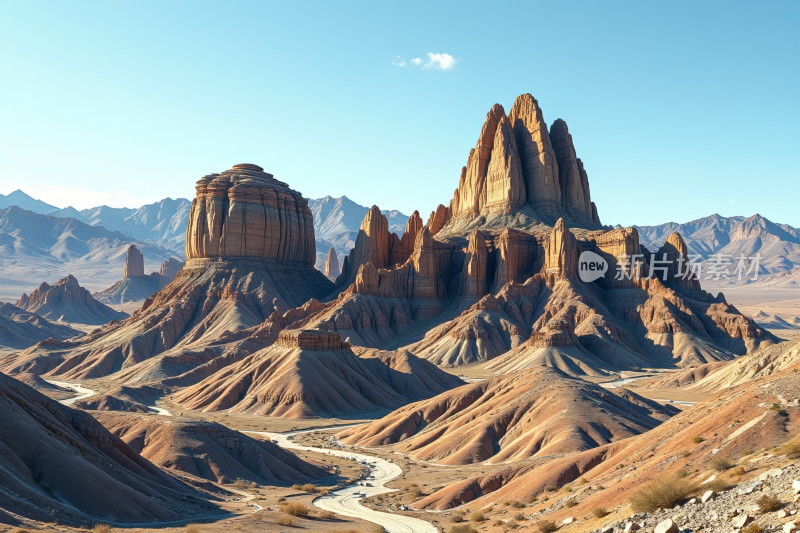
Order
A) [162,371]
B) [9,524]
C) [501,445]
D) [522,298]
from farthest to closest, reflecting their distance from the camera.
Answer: [522,298], [162,371], [501,445], [9,524]

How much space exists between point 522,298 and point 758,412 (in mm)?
142052

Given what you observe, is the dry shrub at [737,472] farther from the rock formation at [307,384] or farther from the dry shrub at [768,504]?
the rock formation at [307,384]

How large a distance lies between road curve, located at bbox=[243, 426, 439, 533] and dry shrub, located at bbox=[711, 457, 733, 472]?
19.9 metres

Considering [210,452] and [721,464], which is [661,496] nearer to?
[721,464]

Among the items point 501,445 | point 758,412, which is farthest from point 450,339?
point 758,412

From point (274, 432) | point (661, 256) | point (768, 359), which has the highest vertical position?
point (661, 256)

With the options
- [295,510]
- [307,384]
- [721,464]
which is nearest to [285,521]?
[295,510]

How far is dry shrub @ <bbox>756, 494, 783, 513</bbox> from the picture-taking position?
74.8ft

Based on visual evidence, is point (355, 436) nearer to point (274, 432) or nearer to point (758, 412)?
point (274, 432)

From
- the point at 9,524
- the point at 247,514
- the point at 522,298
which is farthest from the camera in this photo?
the point at 522,298

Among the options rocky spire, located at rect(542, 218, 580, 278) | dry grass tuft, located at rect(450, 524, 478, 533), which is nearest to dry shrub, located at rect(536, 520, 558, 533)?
dry grass tuft, located at rect(450, 524, 478, 533)

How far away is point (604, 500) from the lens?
34.2 metres

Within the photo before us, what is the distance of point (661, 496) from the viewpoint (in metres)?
27.8

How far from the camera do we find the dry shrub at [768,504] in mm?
22812
